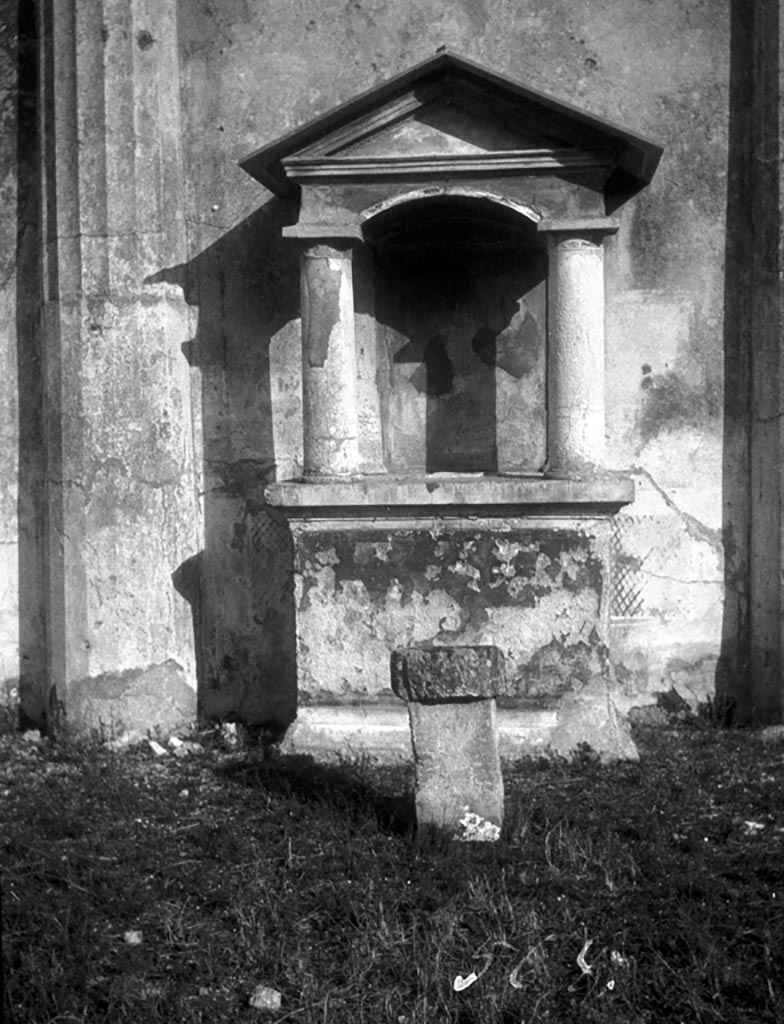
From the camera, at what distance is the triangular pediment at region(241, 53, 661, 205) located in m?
6.37

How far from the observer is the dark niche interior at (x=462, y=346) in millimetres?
7324

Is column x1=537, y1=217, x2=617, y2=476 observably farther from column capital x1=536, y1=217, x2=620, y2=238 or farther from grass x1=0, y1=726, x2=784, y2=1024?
grass x1=0, y1=726, x2=784, y2=1024

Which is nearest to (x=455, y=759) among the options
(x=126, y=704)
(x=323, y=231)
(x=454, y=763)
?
(x=454, y=763)

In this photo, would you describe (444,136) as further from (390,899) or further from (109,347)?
(390,899)

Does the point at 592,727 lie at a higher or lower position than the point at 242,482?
lower

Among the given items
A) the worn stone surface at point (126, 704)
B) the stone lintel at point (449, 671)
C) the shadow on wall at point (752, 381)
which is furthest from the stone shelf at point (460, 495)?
the stone lintel at point (449, 671)

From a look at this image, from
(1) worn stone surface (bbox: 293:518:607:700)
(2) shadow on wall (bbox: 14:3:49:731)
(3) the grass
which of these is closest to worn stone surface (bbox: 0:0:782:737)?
(2) shadow on wall (bbox: 14:3:49:731)

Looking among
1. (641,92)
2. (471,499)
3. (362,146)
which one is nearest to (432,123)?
(362,146)

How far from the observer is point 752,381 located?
7039 millimetres

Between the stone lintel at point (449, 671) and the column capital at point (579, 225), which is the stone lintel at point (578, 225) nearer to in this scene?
the column capital at point (579, 225)

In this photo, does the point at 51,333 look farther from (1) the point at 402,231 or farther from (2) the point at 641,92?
(2) the point at 641,92

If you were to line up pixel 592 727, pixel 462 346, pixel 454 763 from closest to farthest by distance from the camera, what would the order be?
pixel 454 763 → pixel 592 727 → pixel 462 346

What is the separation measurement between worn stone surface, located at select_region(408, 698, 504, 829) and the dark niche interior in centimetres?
246

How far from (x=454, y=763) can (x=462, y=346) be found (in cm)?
301
